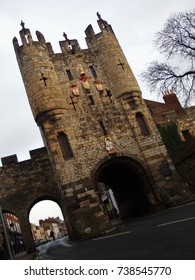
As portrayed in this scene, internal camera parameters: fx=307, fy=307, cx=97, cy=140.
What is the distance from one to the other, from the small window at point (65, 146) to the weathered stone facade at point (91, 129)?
57mm

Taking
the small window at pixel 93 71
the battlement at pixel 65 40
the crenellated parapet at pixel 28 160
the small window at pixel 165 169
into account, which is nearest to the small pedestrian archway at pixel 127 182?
the small window at pixel 165 169

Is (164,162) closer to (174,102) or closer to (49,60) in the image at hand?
(49,60)

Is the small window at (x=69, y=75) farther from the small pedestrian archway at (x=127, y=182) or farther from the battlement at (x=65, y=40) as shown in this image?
the small pedestrian archway at (x=127, y=182)

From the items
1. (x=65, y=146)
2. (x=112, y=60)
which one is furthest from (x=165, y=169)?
(x=112, y=60)

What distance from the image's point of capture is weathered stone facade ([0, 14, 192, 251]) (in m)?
16.8

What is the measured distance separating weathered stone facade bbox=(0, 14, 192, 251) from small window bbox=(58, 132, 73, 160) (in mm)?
57

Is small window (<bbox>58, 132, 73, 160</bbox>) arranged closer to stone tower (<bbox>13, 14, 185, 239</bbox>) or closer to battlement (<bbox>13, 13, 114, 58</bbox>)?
stone tower (<bbox>13, 14, 185, 239</bbox>)

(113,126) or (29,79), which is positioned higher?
(29,79)

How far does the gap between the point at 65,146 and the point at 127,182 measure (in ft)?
19.1

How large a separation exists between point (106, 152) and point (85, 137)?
4.93ft

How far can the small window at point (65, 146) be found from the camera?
17281 mm

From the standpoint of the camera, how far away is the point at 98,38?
2084 centimetres

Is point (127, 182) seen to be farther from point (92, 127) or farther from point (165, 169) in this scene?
point (92, 127)

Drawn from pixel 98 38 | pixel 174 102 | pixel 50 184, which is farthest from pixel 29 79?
pixel 174 102
